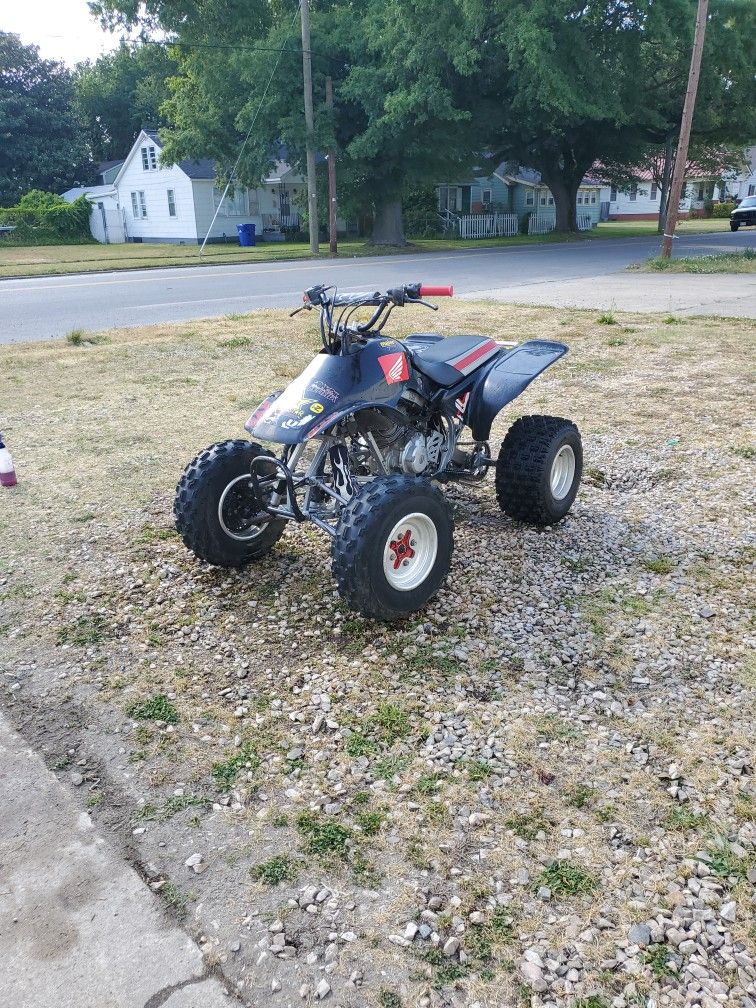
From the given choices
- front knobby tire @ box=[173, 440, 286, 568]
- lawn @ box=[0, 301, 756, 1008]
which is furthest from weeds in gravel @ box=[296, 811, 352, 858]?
front knobby tire @ box=[173, 440, 286, 568]

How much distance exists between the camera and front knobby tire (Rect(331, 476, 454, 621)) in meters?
3.67

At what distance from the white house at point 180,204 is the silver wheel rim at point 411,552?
4013cm

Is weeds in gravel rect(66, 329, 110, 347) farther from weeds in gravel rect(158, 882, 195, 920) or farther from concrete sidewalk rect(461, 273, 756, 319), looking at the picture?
weeds in gravel rect(158, 882, 195, 920)

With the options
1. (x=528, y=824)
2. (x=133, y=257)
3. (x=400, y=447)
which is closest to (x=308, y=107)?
(x=133, y=257)

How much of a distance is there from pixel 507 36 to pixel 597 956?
29.2 meters

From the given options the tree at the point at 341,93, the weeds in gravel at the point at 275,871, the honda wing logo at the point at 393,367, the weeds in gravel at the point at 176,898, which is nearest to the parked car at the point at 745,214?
the tree at the point at 341,93

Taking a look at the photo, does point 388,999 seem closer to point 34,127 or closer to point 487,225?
point 487,225

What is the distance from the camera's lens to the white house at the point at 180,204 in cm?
4172

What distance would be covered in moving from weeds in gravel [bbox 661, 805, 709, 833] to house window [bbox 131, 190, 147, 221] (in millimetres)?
47890

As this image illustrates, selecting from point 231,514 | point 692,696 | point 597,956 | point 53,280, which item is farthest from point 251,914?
point 53,280

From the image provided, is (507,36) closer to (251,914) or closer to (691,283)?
(691,283)

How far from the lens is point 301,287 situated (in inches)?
706

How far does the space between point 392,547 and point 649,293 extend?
1353 centimetres

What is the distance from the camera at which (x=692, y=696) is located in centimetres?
344
